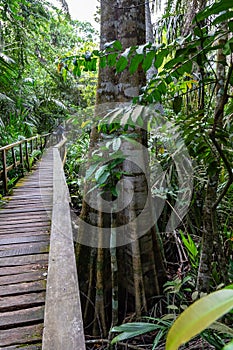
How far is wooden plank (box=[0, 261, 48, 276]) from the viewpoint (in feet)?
6.46

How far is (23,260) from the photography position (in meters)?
2.13

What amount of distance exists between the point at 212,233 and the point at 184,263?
4.11ft

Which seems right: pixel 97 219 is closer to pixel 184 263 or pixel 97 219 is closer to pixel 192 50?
pixel 184 263

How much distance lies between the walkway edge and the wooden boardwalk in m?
0.29

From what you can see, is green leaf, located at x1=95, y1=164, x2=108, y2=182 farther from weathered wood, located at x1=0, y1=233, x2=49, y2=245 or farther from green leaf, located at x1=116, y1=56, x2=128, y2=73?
weathered wood, located at x1=0, y1=233, x2=49, y2=245

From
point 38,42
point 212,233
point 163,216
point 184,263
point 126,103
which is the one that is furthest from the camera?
point 38,42

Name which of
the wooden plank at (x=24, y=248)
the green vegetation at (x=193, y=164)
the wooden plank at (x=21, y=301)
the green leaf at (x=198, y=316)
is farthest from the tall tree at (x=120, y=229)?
the green leaf at (x=198, y=316)

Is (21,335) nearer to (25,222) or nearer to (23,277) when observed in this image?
(23,277)

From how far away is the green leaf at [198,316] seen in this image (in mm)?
311

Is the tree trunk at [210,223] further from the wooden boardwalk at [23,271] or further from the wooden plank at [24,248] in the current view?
the wooden plank at [24,248]

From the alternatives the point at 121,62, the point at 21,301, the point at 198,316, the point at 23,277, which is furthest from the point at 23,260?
the point at 198,316

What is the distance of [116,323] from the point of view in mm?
2230

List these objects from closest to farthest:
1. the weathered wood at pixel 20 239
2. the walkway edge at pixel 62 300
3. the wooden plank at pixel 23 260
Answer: the walkway edge at pixel 62 300 → the wooden plank at pixel 23 260 → the weathered wood at pixel 20 239

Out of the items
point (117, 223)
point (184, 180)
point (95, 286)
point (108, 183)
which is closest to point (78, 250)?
point (95, 286)
